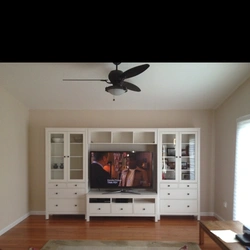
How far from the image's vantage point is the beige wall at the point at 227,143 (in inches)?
148

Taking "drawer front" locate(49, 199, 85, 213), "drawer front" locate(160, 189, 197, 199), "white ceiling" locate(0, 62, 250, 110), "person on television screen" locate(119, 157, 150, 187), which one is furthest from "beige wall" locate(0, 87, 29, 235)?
"drawer front" locate(160, 189, 197, 199)

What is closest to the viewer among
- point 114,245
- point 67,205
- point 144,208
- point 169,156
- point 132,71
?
point 132,71

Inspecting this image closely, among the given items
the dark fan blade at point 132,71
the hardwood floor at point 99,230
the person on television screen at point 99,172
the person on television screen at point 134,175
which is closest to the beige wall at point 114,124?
the hardwood floor at point 99,230

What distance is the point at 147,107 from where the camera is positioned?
4.82 metres

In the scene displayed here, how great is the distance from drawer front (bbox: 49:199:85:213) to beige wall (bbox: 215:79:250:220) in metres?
2.77

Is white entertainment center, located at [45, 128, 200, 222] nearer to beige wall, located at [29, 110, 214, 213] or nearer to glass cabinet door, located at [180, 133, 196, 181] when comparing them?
glass cabinet door, located at [180, 133, 196, 181]

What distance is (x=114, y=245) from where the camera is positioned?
11.2 feet

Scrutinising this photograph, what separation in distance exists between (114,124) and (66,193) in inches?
68.3

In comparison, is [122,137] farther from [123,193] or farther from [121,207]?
[121,207]

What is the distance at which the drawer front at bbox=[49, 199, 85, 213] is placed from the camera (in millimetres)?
4555

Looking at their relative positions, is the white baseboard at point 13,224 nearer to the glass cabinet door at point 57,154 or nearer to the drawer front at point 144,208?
the glass cabinet door at point 57,154

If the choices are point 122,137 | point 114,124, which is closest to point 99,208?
point 122,137
